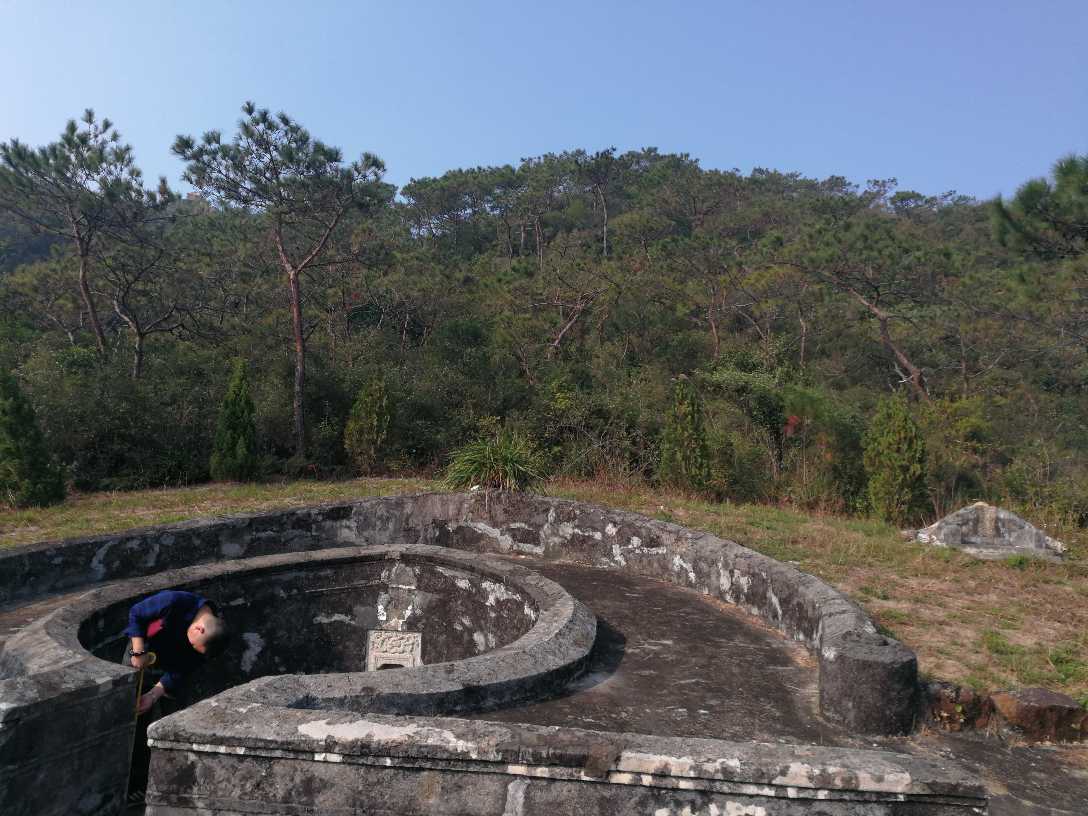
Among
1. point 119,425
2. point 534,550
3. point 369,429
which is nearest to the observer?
point 534,550

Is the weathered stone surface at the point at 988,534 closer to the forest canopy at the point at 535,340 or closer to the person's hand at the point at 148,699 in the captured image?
the forest canopy at the point at 535,340

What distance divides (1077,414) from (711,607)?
676 inches

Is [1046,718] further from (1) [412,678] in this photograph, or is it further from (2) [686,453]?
(2) [686,453]

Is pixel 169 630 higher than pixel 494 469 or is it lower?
lower

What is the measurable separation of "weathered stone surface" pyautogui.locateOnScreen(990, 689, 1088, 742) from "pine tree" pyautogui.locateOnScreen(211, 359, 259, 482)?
39.0 feet

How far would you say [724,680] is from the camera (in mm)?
4297

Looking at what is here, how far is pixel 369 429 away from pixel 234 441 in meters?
2.36

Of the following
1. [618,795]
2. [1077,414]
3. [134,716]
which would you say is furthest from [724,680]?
[1077,414]

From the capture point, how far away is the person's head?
12.5ft

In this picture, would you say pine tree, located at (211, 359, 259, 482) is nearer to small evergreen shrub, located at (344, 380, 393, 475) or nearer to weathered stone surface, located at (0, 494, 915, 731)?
small evergreen shrub, located at (344, 380, 393, 475)

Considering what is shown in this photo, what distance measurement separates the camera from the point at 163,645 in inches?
157

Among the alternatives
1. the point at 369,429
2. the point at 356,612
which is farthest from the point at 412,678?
the point at 369,429

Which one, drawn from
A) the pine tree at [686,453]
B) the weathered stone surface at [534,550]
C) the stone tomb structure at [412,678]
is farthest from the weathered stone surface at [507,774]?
the pine tree at [686,453]

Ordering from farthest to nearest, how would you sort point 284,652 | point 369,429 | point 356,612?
point 369,429 → point 356,612 → point 284,652
